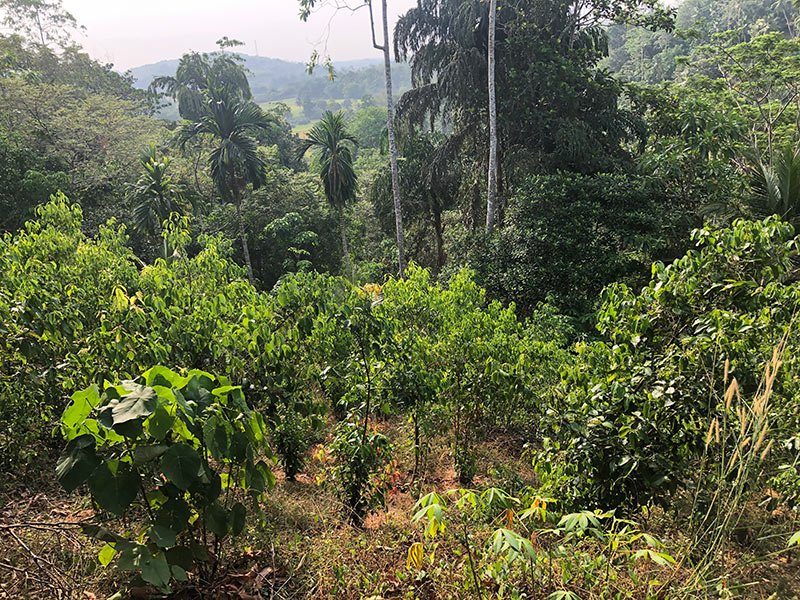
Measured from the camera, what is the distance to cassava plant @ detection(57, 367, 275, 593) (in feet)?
4.79

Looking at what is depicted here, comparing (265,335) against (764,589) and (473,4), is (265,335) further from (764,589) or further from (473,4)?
(473,4)

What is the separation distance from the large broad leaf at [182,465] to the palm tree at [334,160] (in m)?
13.9

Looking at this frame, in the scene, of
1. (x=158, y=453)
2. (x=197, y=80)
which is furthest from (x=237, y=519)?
(x=197, y=80)

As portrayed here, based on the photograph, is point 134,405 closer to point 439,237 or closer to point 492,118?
point 492,118

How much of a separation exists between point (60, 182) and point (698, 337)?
16198 millimetres

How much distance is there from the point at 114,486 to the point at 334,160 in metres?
15.2

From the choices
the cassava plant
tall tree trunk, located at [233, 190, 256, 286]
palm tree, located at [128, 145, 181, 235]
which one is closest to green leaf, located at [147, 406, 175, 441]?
the cassava plant

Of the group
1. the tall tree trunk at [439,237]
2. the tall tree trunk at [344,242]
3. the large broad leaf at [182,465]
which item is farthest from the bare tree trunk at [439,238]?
the large broad leaf at [182,465]

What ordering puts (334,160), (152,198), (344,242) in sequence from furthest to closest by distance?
1. (344,242)
2. (334,160)
3. (152,198)

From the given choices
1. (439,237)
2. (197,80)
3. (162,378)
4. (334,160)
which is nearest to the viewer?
(162,378)

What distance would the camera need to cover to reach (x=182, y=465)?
154 centimetres

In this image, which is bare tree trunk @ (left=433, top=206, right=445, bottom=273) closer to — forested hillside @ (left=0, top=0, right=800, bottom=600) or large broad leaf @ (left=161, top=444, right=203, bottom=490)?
forested hillside @ (left=0, top=0, right=800, bottom=600)

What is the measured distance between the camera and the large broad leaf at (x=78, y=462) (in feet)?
4.75

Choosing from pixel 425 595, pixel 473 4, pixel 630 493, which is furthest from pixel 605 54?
pixel 425 595
